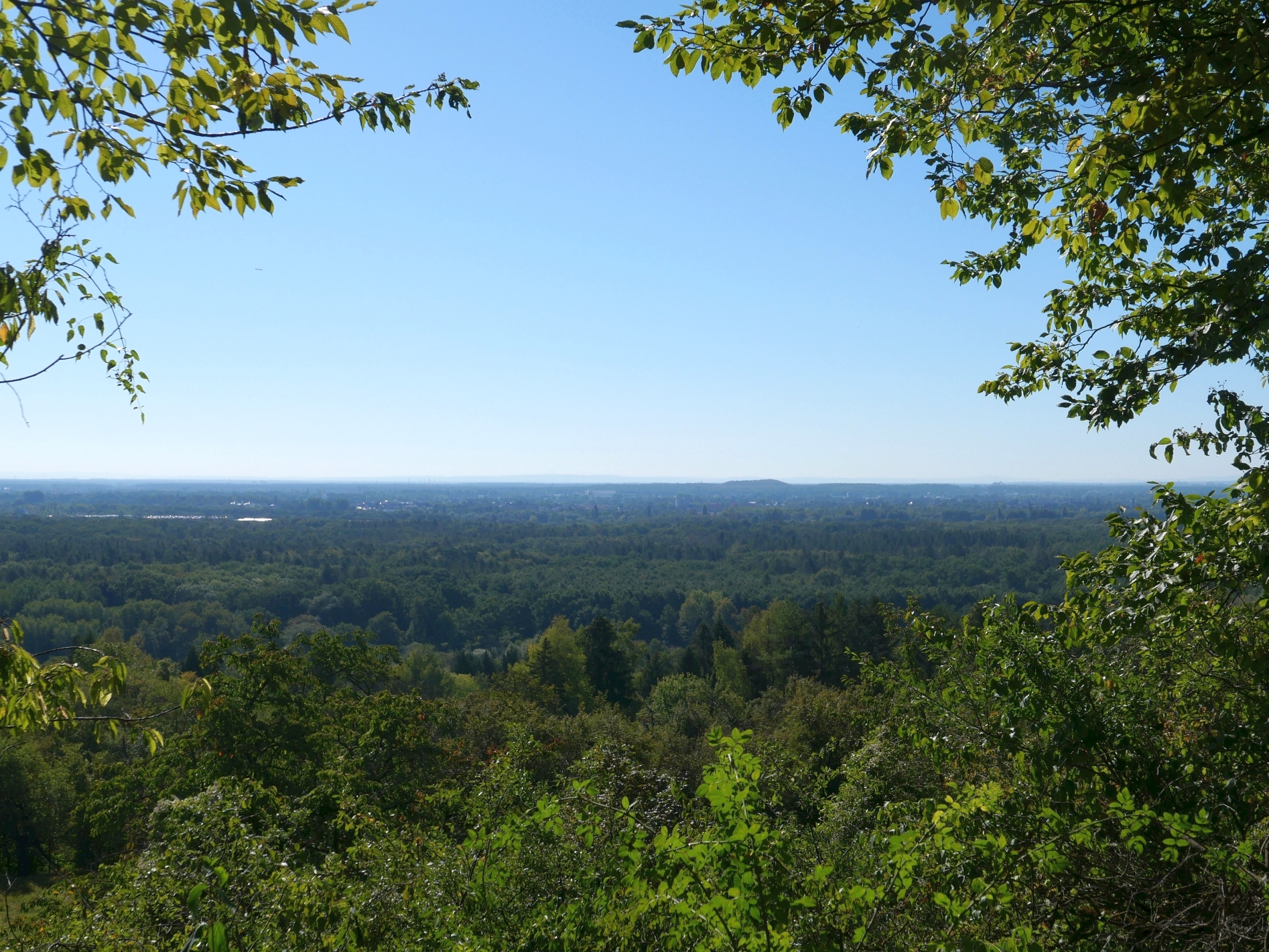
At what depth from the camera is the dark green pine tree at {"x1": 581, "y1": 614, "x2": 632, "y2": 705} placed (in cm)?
4512

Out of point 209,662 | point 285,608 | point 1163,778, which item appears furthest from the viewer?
point 285,608

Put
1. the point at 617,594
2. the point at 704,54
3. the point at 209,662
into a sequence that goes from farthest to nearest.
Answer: the point at 617,594 < the point at 209,662 < the point at 704,54

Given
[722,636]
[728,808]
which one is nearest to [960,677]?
[728,808]

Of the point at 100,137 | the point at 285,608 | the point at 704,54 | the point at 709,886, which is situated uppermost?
the point at 704,54

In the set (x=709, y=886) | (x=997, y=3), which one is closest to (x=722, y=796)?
(x=709, y=886)

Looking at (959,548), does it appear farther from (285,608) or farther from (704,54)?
(704,54)

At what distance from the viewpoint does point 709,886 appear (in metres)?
3.56

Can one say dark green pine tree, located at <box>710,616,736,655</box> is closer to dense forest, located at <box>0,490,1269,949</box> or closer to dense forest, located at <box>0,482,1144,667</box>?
dense forest, located at <box>0,482,1144,667</box>

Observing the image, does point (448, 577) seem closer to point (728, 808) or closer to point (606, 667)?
point (606, 667)

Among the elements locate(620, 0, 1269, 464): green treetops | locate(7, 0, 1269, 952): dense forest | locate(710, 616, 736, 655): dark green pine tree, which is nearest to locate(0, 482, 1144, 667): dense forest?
locate(710, 616, 736, 655): dark green pine tree

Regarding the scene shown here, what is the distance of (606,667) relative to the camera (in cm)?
4531

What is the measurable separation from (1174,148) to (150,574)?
11618 cm

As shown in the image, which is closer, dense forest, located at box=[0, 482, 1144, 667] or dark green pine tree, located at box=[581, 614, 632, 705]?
dark green pine tree, located at box=[581, 614, 632, 705]

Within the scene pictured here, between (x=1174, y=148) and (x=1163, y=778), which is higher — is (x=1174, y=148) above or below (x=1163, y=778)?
above
